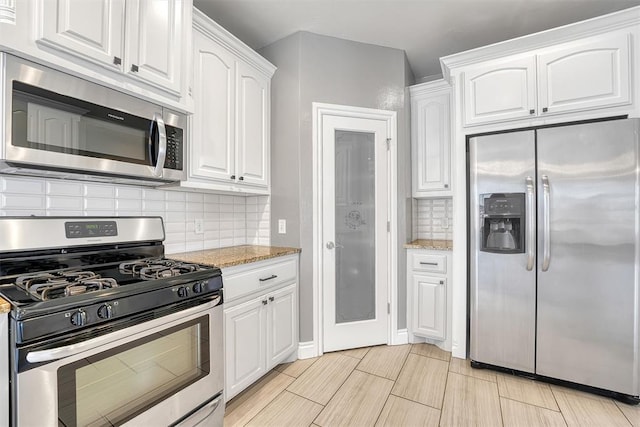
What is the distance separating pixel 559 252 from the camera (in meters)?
2.05

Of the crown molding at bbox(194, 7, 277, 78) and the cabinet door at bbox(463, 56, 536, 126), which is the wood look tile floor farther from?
the crown molding at bbox(194, 7, 277, 78)

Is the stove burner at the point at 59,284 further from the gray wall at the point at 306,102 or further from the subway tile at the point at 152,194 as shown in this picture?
the gray wall at the point at 306,102

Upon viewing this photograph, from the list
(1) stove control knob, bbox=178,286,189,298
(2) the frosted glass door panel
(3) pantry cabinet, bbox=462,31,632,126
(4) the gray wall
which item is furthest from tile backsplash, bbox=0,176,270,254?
(3) pantry cabinet, bbox=462,31,632,126

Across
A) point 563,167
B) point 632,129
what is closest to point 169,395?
point 563,167

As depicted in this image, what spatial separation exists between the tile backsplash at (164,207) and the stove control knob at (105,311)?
0.78 m

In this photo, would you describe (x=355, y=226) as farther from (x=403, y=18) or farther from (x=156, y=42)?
(x=156, y=42)

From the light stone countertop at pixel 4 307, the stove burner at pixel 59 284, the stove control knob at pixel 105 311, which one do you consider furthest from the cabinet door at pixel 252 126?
the light stone countertop at pixel 4 307

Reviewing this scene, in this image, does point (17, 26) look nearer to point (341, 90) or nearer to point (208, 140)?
point (208, 140)

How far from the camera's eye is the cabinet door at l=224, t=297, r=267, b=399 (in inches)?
69.3

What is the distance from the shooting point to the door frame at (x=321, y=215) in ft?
8.28

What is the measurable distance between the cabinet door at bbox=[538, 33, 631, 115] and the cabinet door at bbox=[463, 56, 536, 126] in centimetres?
7

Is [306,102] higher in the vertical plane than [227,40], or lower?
lower

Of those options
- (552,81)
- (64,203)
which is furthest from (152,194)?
(552,81)

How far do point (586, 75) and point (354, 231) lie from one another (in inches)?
77.0
